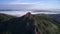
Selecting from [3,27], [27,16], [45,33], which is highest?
[27,16]

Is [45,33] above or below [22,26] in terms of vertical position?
below

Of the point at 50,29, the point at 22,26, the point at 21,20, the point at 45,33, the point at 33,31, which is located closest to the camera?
the point at 33,31

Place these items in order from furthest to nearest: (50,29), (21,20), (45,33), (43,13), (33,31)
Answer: (43,13) < (50,29) < (45,33) < (21,20) < (33,31)

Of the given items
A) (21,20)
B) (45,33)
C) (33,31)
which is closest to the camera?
(33,31)

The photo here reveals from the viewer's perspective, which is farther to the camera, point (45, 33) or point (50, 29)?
point (50, 29)

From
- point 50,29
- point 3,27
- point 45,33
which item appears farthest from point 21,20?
point 50,29

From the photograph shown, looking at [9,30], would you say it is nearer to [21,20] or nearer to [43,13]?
[21,20]

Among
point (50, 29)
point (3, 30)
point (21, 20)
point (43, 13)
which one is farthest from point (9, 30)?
point (43, 13)

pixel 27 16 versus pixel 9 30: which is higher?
pixel 27 16

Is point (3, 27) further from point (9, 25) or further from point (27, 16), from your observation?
point (27, 16)
